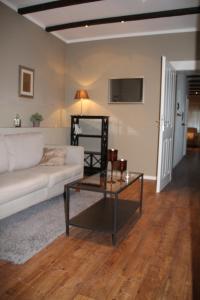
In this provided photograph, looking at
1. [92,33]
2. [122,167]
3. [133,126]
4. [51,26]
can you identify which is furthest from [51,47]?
[122,167]

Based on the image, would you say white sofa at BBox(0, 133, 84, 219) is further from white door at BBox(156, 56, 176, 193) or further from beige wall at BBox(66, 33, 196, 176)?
beige wall at BBox(66, 33, 196, 176)

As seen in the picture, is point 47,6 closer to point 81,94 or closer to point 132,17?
point 132,17

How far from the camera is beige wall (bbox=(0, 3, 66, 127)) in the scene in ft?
13.0

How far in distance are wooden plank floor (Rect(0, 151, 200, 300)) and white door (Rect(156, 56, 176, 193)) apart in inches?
51.5

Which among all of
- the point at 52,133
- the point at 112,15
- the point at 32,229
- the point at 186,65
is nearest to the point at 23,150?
the point at 32,229

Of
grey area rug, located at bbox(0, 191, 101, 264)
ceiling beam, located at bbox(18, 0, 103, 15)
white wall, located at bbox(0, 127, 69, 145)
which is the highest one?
ceiling beam, located at bbox(18, 0, 103, 15)

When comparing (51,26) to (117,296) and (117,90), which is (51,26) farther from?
(117,296)

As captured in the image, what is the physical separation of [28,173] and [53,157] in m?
0.66

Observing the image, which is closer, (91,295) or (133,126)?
(91,295)

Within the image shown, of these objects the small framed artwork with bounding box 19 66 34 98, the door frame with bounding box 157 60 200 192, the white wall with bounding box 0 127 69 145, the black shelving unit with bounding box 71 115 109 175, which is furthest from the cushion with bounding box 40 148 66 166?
the door frame with bounding box 157 60 200 192

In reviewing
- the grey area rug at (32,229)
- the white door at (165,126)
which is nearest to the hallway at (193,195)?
the white door at (165,126)

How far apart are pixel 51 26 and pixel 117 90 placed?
5.28 ft

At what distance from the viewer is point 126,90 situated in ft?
16.7

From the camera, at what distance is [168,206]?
3.47m
